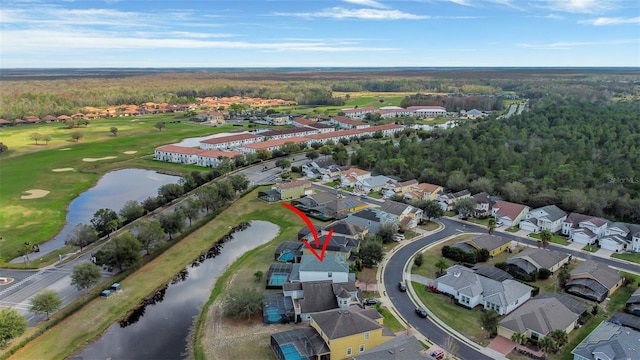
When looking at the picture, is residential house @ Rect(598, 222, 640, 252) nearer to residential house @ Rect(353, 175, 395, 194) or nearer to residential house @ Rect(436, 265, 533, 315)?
residential house @ Rect(436, 265, 533, 315)

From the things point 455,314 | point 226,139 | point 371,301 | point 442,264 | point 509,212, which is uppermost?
point 226,139

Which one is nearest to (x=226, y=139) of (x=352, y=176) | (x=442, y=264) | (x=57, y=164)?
(x=57, y=164)

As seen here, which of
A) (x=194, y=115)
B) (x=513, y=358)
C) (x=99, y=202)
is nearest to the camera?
(x=513, y=358)

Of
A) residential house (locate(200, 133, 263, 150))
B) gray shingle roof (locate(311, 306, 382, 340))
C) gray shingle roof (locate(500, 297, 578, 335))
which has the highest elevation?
residential house (locate(200, 133, 263, 150))

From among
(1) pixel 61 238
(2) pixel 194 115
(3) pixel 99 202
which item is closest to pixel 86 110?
(2) pixel 194 115

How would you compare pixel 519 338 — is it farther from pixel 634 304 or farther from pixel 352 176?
pixel 352 176

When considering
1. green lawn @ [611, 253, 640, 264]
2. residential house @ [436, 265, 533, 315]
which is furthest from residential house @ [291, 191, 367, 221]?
green lawn @ [611, 253, 640, 264]

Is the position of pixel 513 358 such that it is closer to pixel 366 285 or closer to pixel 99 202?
pixel 366 285
